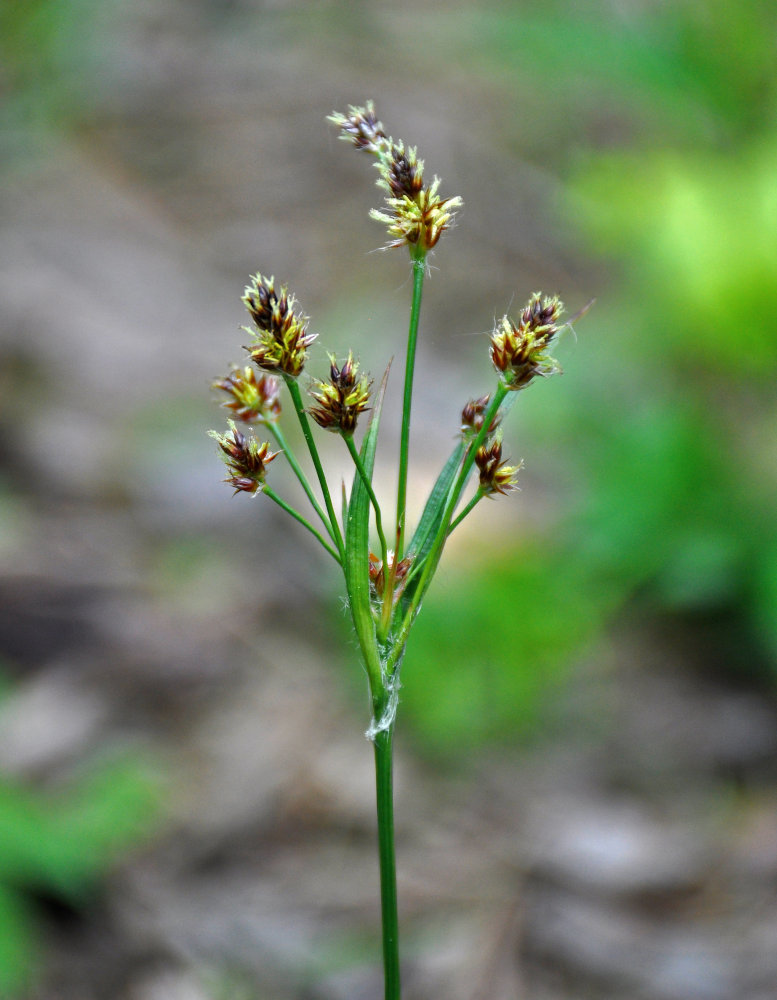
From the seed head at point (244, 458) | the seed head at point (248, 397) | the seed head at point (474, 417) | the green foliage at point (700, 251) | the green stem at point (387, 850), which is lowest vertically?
the green stem at point (387, 850)

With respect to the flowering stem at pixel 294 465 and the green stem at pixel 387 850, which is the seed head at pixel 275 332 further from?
the green stem at pixel 387 850

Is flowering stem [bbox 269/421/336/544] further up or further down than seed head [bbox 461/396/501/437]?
further down

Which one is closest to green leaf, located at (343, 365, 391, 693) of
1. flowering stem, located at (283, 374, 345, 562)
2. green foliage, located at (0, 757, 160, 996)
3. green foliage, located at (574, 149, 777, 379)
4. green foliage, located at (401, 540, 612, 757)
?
flowering stem, located at (283, 374, 345, 562)

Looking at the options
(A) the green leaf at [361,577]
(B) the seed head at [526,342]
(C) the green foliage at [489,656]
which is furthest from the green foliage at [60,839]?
(B) the seed head at [526,342]

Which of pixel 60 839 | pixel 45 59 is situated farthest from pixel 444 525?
pixel 45 59

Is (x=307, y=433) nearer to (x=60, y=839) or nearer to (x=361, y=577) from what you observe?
(x=361, y=577)

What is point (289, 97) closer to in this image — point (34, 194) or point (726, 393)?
point (34, 194)

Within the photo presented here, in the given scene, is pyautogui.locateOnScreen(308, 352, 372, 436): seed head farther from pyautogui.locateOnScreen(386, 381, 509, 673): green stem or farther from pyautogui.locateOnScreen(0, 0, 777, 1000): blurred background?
pyautogui.locateOnScreen(0, 0, 777, 1000): blurred background
